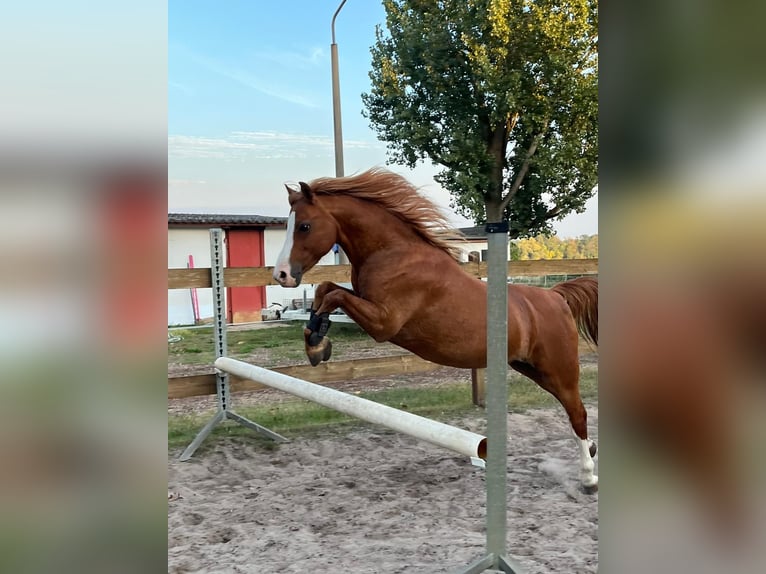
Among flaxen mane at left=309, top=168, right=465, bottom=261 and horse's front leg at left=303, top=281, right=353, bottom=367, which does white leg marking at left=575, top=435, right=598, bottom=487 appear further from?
horse's front leg at left=303, top=281, right=353, bottom=367

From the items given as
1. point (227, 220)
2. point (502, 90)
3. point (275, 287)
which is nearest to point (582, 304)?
point (502, 90)

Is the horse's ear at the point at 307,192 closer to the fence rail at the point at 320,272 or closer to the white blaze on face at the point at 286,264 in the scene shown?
the white blaze on face at the point at 286,264

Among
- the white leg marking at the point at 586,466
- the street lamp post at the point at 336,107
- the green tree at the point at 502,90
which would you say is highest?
the green tree at the point at 502,90

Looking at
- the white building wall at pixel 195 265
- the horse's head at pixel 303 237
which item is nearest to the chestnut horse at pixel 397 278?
A: the horse's head at pixel 303 237

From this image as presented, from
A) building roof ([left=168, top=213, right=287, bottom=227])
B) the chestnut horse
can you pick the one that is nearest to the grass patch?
the chestnut horse

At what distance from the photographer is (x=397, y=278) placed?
1.98 meters

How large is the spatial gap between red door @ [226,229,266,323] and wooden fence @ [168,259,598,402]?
4701mm

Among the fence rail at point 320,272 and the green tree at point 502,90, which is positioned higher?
the green tree at point 502,90

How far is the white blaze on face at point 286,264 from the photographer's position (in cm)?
191

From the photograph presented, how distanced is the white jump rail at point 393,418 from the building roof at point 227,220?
4.71 m

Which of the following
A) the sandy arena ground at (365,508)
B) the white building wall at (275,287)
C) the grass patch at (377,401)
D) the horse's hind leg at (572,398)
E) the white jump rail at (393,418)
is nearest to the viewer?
the white jump rail at (393,418)
